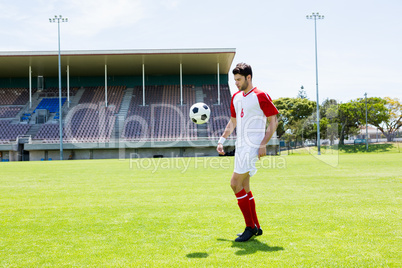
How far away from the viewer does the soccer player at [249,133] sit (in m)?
4.28

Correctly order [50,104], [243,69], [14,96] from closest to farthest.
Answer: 1. [243,69]
2. [50,104]
3. [14,96]

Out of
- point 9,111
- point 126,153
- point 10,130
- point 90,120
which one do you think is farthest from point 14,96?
point 126,153

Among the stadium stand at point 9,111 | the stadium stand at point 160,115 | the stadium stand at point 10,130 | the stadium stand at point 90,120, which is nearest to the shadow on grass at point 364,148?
the stadium stand at point 160,115

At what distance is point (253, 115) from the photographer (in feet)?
14.4

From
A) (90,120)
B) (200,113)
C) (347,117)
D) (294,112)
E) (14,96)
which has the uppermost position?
(14,96)

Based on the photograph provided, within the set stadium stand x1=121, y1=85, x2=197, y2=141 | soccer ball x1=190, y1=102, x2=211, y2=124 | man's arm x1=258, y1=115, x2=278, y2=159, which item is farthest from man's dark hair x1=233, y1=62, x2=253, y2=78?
stadium stand x1=121, y1=85, x2=197, y2=141

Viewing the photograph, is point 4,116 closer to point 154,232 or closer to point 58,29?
point 58,29

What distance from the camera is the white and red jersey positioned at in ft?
14.1

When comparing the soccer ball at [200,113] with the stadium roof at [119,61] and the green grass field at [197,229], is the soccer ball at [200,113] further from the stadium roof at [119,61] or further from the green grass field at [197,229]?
the stadium roof at [119,61]

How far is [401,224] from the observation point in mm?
4637

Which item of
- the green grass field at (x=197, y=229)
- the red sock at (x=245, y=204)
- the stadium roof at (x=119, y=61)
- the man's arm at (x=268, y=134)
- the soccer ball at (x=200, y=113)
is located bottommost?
the green grass field at (x=197, y=229)

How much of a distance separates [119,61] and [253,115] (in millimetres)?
36450

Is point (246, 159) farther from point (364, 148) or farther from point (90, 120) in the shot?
point (364, 148)

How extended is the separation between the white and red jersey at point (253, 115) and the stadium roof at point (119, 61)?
107 ft
